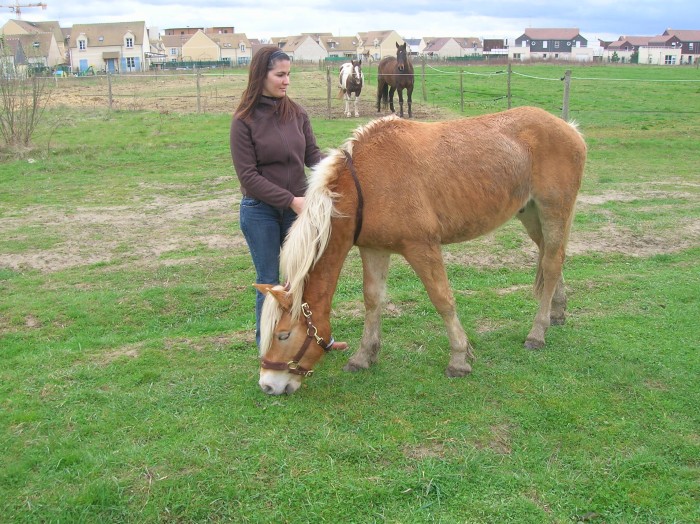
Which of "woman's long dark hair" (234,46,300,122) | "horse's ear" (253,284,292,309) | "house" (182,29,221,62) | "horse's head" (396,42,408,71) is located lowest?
"horse's ear" (253,284,292,309)

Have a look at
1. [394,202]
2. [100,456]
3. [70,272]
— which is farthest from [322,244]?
[70,272]

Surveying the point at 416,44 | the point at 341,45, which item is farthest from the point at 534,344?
the point at 416,44

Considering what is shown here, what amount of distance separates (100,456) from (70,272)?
3788 mm

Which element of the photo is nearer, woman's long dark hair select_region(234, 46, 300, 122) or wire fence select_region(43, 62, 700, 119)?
woman's long dark hair select_region(234, 46, 300, 122)

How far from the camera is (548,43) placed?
97875 millimetres

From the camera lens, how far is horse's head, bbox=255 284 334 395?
358 cm

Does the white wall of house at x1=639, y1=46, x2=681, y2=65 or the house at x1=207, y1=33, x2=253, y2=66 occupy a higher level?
the house at x1=207, y1=33, x2=253, y2=66

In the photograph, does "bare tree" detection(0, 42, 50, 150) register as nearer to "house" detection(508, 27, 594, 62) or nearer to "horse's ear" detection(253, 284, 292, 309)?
"horse's ear" detection(253, 284, 292, 309)

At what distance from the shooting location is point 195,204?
9000mm

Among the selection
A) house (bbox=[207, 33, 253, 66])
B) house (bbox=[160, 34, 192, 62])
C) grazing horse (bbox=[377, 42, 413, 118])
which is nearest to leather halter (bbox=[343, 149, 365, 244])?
grazing horse (bbox=[377, 42, 413, 118])

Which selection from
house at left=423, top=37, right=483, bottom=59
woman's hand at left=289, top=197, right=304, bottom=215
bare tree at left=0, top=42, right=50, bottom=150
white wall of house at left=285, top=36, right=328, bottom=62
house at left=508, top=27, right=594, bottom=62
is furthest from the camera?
house at left=423, top=37, right=483, bottom=59

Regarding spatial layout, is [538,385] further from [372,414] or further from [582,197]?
[582,197]

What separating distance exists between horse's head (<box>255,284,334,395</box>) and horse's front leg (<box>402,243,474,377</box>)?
82 cm

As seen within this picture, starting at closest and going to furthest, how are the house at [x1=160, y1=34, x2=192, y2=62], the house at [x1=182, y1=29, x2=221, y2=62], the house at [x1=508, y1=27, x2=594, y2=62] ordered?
the house at [x1=182, y1=29, x2=221, y2=62], the house at [x1=160, y1=34, x2=192, y2=62], the house at [x1=508, y1=27, x2=594, y2=62]
